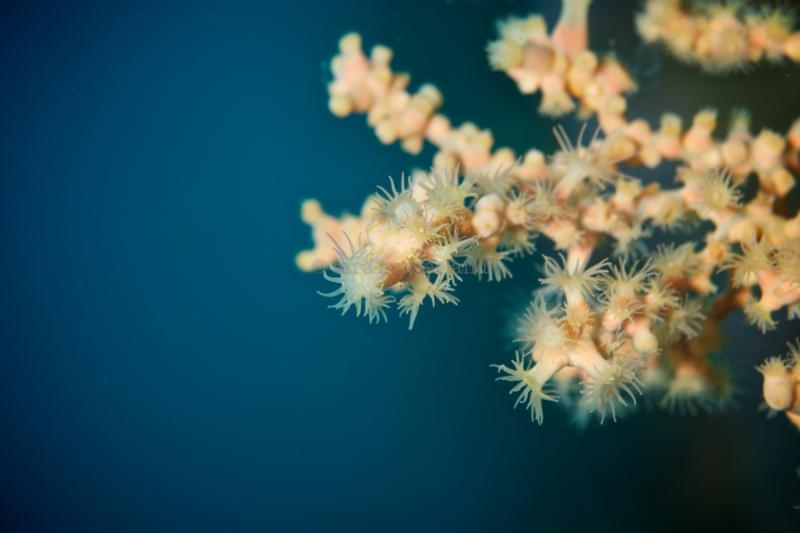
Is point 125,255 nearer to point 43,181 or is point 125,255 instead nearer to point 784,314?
point 43,181

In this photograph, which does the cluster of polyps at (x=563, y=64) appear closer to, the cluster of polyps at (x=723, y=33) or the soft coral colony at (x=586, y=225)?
the soft coral colony at (x=586, y=225)

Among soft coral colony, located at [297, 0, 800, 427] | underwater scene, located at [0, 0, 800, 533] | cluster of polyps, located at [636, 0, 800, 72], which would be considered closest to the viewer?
soft coral colony, located at [297, 0, 800, 427]

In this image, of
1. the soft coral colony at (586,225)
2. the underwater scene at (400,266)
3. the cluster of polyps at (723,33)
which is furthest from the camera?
the cluster of polyps at (723,33)

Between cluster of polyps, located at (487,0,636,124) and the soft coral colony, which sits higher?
cluster of polyps, located at (487,0,636,124)

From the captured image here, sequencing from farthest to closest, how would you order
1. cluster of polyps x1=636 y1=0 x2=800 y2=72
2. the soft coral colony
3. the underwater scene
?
cluster of polyps x1=636 y1=0 x2=800 y2=72
the underwater scene
the soft coral colony

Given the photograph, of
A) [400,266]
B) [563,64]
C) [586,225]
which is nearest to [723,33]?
[563,64]

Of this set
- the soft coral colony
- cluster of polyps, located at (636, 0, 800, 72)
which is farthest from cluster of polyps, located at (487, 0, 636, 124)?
cluster of polyps, located at (636, 0, 800, 72)

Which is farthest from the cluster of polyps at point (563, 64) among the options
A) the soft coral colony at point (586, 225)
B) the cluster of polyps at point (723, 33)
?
the cluster of polyps at point (723, 33)

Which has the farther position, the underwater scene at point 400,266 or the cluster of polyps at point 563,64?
the cluster of polyps at point 563,64

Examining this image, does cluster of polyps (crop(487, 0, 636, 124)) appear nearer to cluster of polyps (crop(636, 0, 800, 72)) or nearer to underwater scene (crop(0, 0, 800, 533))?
underwater scene (crop(0, 0, 800, 533))
